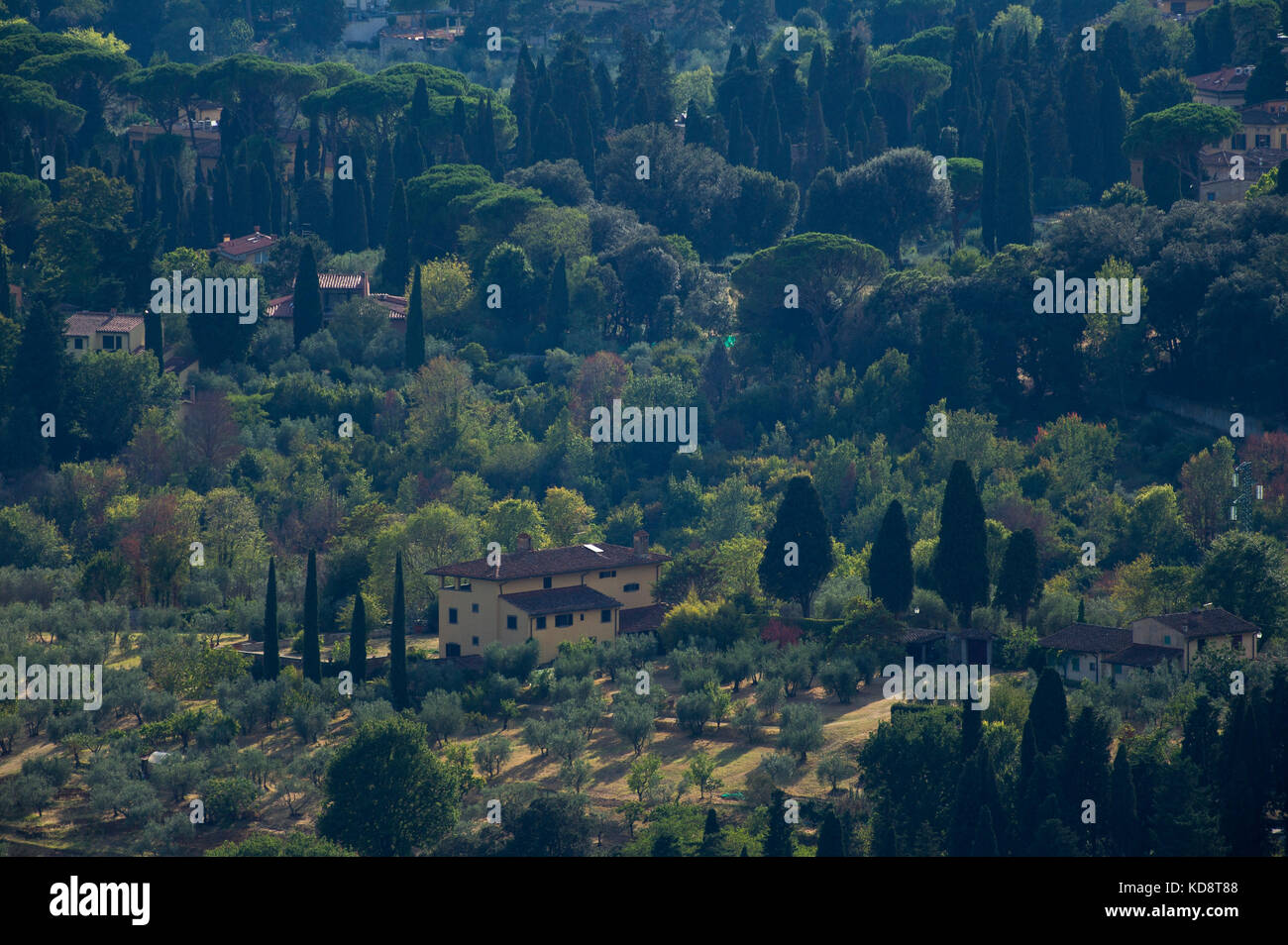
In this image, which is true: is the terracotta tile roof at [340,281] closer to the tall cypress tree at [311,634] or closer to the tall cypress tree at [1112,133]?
the tall cypress tree at [311,634]

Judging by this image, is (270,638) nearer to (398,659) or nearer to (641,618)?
(398,659)

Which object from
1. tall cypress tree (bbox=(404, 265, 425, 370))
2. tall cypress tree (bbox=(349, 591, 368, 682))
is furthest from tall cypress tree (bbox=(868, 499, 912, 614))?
tall cypress tree (bbox=(404, 265, 425, 370))

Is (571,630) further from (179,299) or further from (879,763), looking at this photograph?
(179,299)

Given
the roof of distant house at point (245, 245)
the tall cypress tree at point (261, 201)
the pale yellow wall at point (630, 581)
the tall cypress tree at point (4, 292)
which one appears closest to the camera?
the pale yellow wall at point (630, 581)

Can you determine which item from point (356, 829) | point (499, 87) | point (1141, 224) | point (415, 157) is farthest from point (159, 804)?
point (499, 87)

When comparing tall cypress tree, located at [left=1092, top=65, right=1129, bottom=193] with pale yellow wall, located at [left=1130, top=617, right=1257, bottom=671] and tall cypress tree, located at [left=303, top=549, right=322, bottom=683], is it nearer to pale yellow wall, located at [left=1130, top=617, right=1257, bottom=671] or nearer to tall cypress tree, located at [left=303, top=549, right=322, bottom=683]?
pale yellow wall, located at [left=1130, top=617, right=1257, bottom=671]

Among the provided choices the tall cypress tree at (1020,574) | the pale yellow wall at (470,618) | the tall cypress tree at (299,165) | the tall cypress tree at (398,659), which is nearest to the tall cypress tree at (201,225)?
the tall cypress tree at (299,165)

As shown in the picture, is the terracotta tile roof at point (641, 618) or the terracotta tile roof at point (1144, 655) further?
the terracotta tile roof at point (641, 618)
